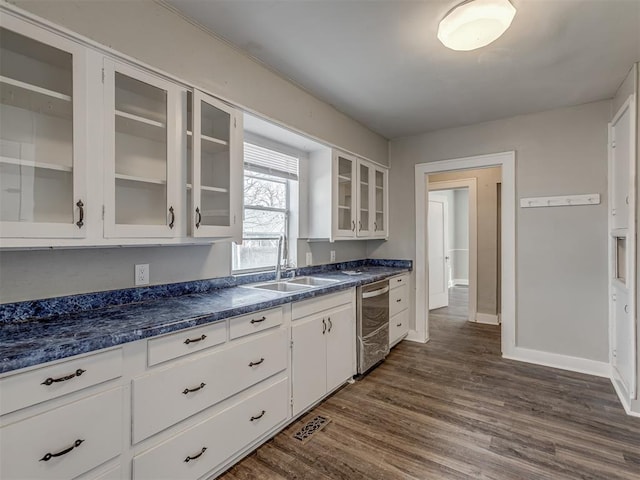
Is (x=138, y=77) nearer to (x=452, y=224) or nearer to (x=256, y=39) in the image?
(x=256, y=39)

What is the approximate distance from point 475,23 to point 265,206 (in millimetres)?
2021

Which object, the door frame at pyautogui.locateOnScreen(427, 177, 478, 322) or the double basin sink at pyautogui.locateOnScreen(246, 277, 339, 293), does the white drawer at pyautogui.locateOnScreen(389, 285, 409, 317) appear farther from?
the door frame at pyautogui.locateOnScreen(427, 177, 478, 322)

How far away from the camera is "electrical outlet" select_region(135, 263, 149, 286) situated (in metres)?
1.86

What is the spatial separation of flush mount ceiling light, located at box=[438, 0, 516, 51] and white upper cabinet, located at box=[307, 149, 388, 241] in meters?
1.51

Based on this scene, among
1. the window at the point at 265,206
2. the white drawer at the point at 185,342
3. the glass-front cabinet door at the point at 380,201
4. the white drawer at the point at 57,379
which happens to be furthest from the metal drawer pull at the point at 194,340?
the glass-front cabinet door at the point at 380,201

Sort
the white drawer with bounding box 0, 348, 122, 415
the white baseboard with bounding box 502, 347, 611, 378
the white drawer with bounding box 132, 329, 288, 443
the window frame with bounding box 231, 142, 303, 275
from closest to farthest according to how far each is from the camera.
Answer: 1. the white drawer with bounding box 0, 348, 122, 415
2. the white drawer with bounding box 132, 329, 288, 443
3. the window frame with bounding box 231, 142, 303, 275
4. the white baseboard with bounding box 502, 347, 611, 378

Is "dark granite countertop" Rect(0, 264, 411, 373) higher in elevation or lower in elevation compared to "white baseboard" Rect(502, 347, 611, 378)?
higher

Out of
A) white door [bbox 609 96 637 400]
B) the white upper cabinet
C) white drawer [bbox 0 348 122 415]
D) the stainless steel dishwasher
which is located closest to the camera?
white drawer [bbox 0 348 122 415]

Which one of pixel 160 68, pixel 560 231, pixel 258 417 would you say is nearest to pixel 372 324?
pixel 258 417

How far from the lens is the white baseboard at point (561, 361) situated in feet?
9.88

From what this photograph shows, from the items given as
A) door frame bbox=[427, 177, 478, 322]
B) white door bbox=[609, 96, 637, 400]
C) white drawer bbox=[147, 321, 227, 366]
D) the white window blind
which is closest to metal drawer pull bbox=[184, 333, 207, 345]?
white drawer bbox=[147, 321, 227, 366]

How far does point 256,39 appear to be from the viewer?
2.08 meters

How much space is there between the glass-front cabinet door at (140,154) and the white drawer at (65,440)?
738 mm

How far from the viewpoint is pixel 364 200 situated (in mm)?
3707
